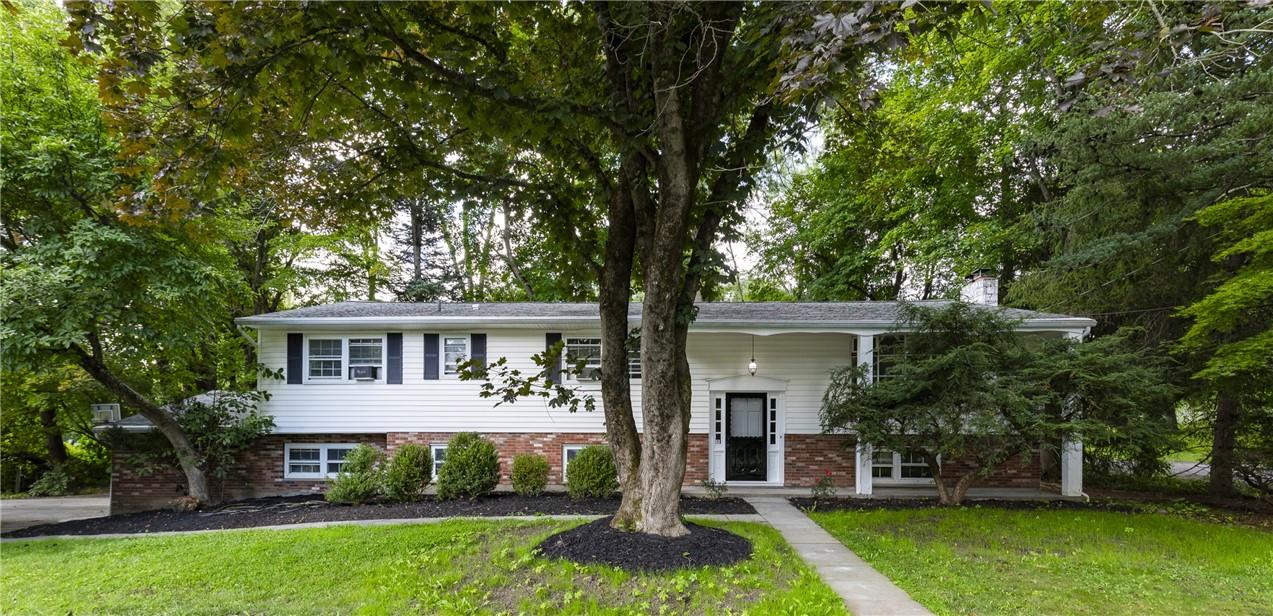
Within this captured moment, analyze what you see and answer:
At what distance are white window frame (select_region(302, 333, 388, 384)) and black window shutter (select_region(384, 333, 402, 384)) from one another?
0.07 m

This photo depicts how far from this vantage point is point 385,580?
5301 millimetres

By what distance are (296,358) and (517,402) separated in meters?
4.26

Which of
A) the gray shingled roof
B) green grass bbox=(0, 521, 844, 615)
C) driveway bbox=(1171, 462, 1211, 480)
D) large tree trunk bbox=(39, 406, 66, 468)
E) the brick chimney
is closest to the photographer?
green grass bbox=(0, 521, 844, 615)

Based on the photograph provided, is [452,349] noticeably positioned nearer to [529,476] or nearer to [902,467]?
[529,476]

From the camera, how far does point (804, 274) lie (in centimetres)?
2003

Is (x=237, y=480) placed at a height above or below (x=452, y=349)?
below

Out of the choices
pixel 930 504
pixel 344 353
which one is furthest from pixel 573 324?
pixel 930 504

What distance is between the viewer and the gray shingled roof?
34.0 ft

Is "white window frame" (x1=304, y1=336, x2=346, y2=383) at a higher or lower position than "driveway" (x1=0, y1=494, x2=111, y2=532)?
higher

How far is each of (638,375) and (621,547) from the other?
575 centimetres

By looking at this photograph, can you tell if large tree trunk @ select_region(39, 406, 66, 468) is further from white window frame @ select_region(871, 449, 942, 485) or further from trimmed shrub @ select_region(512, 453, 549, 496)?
white window frame @ select_region(871, 449, 942, 485)

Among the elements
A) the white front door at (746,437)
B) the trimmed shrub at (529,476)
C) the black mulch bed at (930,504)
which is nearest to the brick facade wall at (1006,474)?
Result: the black mulch bed at (930,504)

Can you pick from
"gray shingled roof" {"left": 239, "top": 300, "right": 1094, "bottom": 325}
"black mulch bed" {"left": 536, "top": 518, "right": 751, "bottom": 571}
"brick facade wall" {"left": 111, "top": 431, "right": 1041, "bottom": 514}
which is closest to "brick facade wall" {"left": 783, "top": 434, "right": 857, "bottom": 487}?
"brick facade wall" {"left": 111, "top": 431, "right": 1041, "bottom": 514}

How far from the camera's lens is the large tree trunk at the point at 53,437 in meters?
13.3
